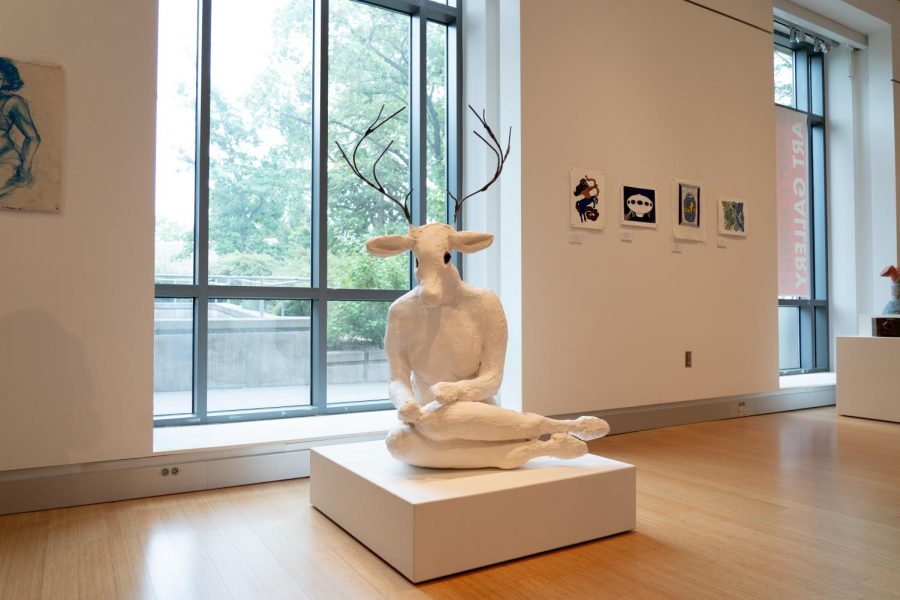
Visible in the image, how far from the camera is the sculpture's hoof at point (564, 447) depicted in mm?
2371

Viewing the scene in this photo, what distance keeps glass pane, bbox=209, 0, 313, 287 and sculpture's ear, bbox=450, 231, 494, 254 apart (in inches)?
78.8

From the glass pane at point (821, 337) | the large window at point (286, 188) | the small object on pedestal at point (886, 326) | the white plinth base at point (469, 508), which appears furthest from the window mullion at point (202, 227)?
the glass pane at point (821, 337)

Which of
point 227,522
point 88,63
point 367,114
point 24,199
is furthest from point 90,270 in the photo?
point 367,114

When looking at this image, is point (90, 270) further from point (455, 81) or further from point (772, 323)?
point (772, 323)

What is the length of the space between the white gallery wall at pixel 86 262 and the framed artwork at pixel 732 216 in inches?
166

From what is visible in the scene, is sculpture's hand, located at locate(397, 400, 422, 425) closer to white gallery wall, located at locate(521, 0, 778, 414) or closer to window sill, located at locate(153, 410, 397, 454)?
window sill, located at locate(153, 410, 397, 454)

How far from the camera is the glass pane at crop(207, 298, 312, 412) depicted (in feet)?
12.9

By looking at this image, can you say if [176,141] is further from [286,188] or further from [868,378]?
[868,378]

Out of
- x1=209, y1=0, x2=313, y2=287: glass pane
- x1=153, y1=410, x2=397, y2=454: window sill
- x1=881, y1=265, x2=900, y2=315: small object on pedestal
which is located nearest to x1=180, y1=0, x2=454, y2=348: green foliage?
x1=209, y1=0, x2=313, y2=287: glass pane

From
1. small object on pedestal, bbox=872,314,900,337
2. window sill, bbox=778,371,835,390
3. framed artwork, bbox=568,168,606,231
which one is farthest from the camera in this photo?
window sill, bbox=778,371,835,390

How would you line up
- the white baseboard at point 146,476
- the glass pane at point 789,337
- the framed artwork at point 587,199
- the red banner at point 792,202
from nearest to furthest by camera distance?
the white baseboard at point 146,476 → the framed artwork at point 587,199 → the red banner at point 792,202 → the glass pane at point 789,337

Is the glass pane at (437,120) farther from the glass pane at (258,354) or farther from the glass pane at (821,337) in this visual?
the glass pane at (821,337)

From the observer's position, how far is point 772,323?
17.9 ft

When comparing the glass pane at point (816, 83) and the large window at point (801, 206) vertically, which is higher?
the glass pane at point (816, 83)
